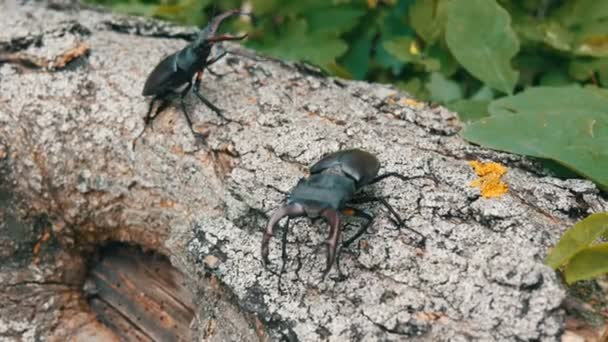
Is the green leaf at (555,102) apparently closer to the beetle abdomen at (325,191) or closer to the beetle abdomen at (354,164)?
the beetle abdomen at (354,164)

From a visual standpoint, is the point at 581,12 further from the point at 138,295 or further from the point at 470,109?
the point at 138,295

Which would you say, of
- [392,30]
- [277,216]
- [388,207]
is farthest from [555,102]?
[277,216]

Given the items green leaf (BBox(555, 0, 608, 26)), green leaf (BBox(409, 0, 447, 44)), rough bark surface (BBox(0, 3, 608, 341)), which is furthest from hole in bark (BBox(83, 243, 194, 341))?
green leaf (BBox(555, 0, 608, 26))

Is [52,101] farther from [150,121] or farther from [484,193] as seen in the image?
[484,193]

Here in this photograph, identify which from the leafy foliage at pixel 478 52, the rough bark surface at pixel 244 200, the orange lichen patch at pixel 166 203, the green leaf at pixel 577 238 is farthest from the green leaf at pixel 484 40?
the orange lichen patch at pixel 166 203

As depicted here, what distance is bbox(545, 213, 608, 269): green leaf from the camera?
2.04 metres

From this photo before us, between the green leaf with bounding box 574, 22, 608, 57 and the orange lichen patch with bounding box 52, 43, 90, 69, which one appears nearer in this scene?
the orange lichen patch with bounding box 52, 43, 90, 69

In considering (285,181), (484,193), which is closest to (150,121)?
(285,181)

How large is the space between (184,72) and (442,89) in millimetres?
1314

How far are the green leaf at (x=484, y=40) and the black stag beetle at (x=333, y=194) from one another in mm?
954

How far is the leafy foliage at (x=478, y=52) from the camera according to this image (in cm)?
261

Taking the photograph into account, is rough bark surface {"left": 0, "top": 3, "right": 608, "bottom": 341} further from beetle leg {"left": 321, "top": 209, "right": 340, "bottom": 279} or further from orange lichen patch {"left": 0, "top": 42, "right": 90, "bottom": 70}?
beetle leg {"left": 321, "top": 209, "right": 340, "bottom": 279}

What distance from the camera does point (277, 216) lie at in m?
2.15

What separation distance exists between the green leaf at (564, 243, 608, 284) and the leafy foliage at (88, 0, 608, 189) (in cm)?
45
